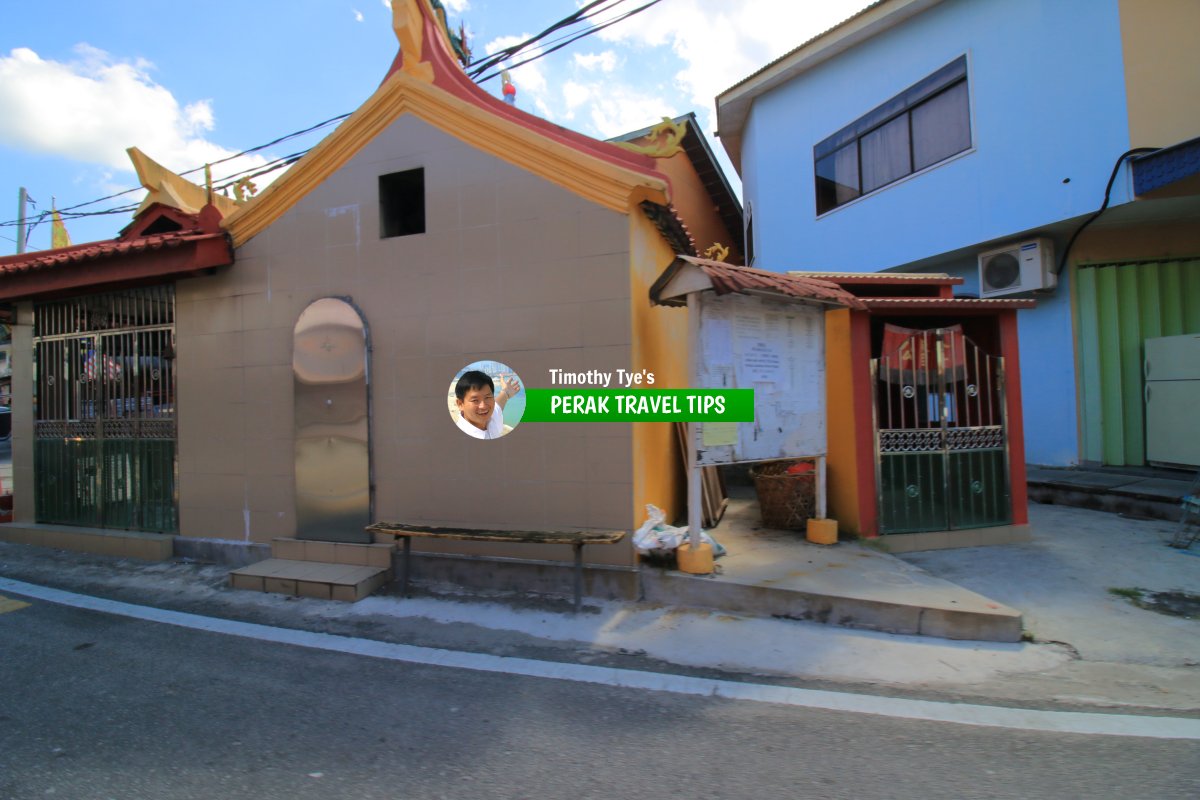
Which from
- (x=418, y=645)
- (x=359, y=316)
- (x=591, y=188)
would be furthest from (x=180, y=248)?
(x=418, y=645)

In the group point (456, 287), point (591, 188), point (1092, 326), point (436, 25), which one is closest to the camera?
point (591, 188)

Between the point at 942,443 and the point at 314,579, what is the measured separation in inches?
249

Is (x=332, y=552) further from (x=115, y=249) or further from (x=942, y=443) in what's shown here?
(x=942, y=443)

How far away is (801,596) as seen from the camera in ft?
14.8

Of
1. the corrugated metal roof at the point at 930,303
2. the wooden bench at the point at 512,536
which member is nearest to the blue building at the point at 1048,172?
the corrugated metal roof at the point at 930,303

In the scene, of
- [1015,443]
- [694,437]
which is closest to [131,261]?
[694,437]

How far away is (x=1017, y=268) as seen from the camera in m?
9.45

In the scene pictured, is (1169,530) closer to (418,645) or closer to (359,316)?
(418,645)

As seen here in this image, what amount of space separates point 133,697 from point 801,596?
14.8ft

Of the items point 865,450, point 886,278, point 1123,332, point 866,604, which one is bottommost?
point 866,604

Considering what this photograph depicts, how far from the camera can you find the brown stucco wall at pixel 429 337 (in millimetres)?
5258

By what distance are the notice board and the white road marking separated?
6.20 feet

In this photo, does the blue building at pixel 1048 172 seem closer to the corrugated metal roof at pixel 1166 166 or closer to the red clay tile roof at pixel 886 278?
the corrugated metal roof at pixel 1166 166

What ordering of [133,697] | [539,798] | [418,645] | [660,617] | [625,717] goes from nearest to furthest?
[539,798] < [625,717] < [133,697] < [418,645] < [660,617]
